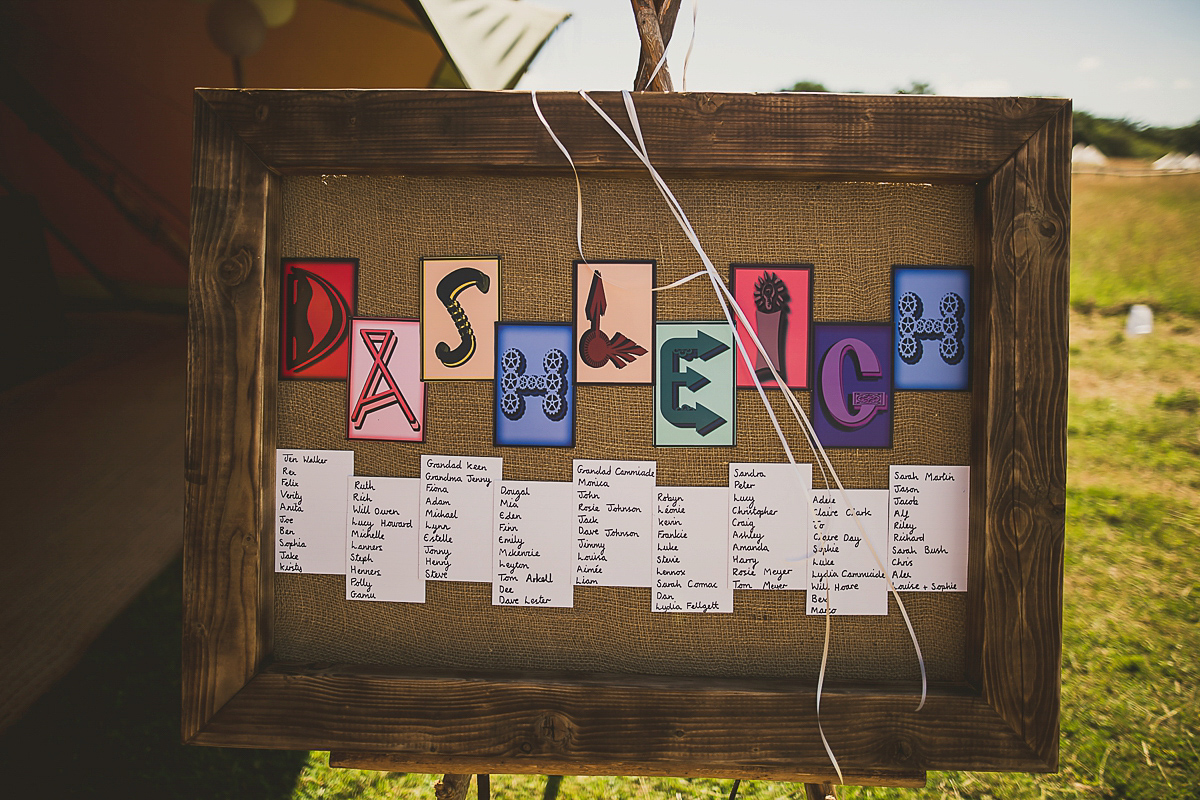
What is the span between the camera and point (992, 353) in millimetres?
482

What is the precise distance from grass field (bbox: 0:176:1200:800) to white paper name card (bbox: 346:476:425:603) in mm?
779

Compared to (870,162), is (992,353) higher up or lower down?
lower down

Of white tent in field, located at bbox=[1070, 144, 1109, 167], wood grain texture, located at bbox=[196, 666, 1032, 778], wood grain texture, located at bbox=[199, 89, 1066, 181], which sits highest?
white tent in field, located at bbox=[1070, 144, 1109, 167]

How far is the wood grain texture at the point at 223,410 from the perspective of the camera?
0.49 meters

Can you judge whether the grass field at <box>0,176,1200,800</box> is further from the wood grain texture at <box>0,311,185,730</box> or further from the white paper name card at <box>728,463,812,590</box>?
the white paper name card at <box>728,463,812,590</box>

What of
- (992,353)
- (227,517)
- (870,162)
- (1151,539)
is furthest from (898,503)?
(1151,539)

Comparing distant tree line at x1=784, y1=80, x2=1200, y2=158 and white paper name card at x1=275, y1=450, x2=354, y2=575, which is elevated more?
distant tree line at x1=784, y1=80, x2=1200, y2=158

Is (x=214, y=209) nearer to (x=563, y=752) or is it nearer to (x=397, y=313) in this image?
(x=397, y=313)

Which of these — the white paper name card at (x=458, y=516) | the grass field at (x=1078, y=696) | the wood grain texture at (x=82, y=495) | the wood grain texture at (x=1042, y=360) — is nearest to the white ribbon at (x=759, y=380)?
the wood grain texture at (x=1042, y=360)

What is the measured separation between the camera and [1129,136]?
3090 mm

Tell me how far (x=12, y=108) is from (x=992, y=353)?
2637 mm

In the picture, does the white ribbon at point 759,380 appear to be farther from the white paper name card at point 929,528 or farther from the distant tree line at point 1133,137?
the distant tree line at point 1133,137

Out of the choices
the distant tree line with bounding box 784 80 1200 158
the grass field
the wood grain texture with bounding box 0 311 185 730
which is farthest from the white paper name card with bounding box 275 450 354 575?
the distant tree line with bounding box 784 80 1200 158

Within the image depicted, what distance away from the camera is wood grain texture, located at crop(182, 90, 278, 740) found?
0.49 meters
